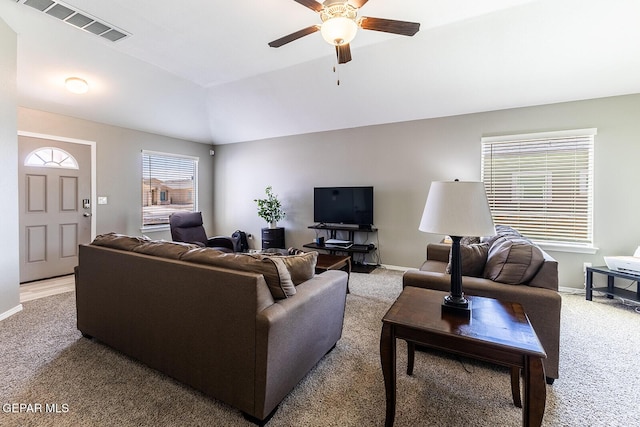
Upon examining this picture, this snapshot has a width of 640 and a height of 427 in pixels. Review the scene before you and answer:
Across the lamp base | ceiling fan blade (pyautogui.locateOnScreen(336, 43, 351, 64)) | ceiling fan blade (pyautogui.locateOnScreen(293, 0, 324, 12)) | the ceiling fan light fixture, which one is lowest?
the lamp base

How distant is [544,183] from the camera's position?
3746 mm

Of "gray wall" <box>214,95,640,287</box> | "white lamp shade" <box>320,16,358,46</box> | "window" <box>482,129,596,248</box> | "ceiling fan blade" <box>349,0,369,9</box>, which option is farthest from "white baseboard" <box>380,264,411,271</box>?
"ceiling fan blade" <box>349,0,369,9</box>

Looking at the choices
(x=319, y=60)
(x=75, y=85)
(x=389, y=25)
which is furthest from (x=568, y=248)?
(x=75, y=85)

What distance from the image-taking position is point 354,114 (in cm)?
457

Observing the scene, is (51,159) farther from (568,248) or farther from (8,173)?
(568,248)

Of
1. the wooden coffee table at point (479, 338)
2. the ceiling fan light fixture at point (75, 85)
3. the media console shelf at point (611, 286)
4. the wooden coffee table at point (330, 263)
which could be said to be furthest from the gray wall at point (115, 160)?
the media console shelf at point (611, 286)

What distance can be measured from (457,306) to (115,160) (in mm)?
5412

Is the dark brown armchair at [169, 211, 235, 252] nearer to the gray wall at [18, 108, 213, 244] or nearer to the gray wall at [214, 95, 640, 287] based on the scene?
the gray wall at [18, 108, 213, 244]

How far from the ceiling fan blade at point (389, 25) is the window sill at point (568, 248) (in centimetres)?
332

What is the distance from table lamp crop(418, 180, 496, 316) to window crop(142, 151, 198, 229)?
527cm

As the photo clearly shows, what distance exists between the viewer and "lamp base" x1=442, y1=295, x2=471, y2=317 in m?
1.46

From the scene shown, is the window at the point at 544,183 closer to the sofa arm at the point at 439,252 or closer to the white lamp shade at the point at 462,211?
the sofa arm at the point at 439,252

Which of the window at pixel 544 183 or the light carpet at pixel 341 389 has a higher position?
the window at pixel 544 183

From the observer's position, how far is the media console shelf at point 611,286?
2945mm
